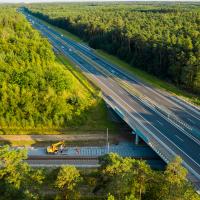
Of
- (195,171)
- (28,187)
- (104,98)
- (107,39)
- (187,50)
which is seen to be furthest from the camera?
(107,39)

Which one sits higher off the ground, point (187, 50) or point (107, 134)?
point (187, 50)

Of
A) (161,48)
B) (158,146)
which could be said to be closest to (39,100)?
(158,146)

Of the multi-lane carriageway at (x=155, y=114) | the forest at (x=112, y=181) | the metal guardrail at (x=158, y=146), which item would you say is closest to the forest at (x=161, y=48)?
the multi-lane carriageway at (x=155, y=114)

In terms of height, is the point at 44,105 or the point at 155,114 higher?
the point at 44,105

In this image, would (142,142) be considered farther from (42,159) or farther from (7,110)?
(7,110)

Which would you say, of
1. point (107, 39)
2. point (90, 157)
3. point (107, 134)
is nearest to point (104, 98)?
point (107, 134)

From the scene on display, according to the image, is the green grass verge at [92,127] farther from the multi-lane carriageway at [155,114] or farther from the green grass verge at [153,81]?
the green grass verge at [153,81]

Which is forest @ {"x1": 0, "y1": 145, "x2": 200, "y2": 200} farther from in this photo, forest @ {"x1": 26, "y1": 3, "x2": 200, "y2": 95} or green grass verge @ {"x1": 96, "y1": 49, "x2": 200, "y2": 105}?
forest @ {"x1": 26, "y1": 3, "x2": 200, "y2": 95}

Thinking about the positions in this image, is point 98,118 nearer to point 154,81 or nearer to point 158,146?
point 158,146
